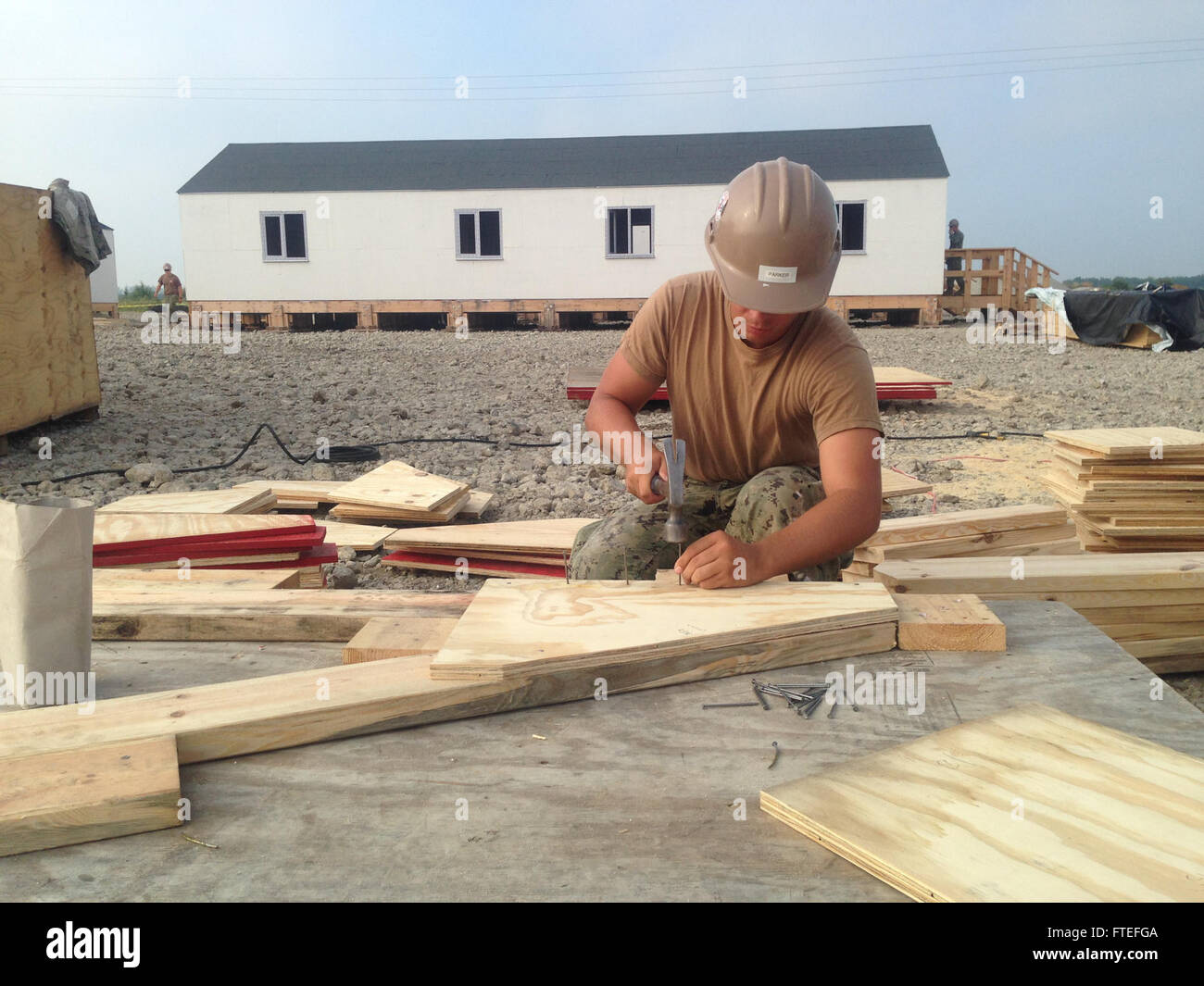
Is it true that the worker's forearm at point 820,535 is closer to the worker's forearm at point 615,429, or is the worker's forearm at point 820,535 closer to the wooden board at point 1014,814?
the worker's forearm at point 615,429

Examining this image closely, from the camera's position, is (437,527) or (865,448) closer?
(865,448)

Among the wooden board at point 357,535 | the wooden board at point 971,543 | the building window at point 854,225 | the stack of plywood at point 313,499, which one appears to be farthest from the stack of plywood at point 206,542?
the building window at point 854,225

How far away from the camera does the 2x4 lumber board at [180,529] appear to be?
150 inches

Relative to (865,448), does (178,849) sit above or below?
below

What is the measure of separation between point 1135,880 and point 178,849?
4.99ft

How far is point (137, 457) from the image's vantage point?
7.62 meters

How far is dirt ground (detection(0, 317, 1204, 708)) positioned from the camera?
680 cm

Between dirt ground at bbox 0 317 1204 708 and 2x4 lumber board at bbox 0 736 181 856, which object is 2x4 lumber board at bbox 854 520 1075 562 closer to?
dirt ground at bbox 0 317 1204 708

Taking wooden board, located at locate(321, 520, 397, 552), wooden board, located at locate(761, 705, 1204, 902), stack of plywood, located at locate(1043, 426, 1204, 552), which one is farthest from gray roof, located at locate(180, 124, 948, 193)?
wooden board, located at locate(761, 705, 1204, 902)

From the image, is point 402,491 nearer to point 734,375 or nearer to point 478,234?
point 734,375
